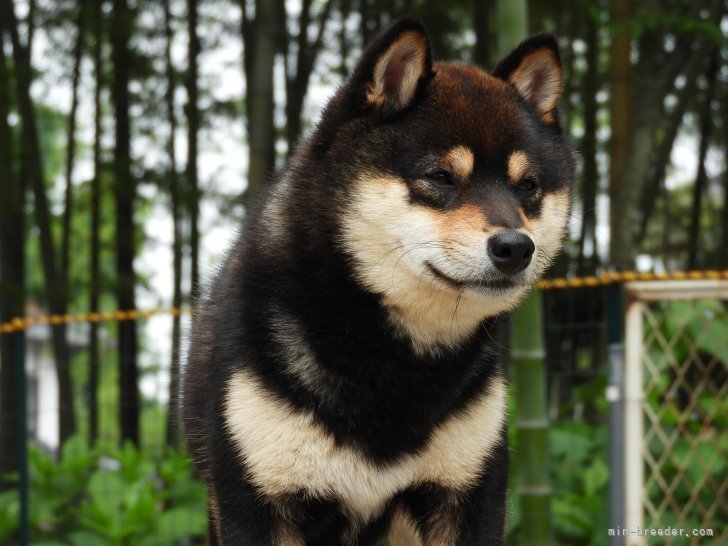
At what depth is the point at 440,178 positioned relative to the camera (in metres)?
2.81

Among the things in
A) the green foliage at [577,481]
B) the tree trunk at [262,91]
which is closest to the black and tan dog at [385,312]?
the green foliage at [577,481]

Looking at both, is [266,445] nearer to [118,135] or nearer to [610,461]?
[610,461]

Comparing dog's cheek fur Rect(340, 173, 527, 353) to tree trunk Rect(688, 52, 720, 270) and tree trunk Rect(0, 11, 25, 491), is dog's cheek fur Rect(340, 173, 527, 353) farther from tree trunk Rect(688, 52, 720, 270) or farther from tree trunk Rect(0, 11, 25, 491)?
tree trunk Rect(688, 52, 720, 270)

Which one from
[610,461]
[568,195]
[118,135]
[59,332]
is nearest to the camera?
[568,195]

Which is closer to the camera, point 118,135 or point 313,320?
point 313,320

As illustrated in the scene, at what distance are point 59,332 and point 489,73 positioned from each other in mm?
9725

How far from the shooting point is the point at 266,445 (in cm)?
284

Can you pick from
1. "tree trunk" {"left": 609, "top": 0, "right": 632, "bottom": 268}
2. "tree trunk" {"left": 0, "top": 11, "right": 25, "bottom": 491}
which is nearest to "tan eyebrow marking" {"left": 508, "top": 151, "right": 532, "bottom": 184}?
"tree trunk" {"left": 609, "top": 0, "right": 632, "bottom": 268}

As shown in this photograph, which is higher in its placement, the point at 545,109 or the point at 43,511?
the point at 545,109

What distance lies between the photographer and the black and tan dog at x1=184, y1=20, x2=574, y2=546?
2.81 metres

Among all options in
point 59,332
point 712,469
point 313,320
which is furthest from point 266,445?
point 59,332

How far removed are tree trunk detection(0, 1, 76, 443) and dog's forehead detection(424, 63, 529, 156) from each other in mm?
9499

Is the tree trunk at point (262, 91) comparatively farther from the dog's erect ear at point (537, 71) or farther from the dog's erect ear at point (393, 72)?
the dog's erect ear at point (393, 72)

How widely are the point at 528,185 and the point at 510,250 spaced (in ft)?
1.11
